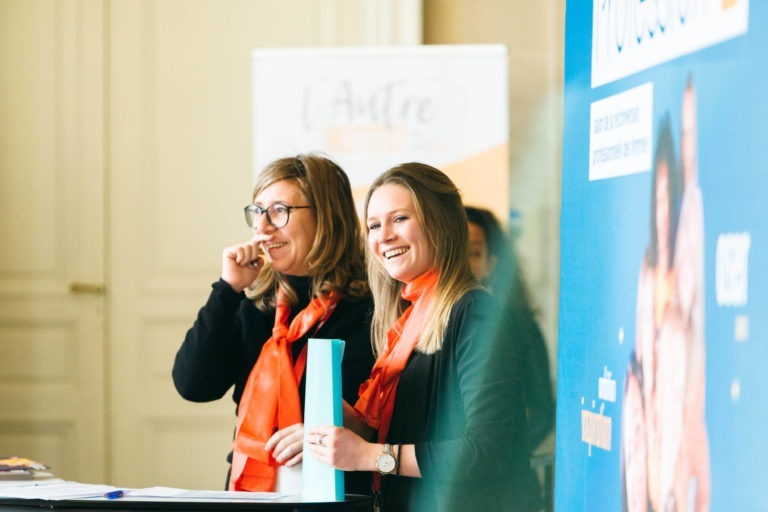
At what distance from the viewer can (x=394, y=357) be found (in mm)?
671

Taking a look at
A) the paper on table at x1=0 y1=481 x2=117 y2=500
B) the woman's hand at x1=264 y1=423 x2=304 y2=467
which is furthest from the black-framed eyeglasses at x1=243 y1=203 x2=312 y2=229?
the paper on table at x1=0 y1=481 x2=117 y2=500

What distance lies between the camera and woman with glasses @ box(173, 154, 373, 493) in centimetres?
102

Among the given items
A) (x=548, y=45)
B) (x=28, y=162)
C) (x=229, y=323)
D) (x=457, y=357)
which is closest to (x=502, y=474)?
(x=457, y=357)

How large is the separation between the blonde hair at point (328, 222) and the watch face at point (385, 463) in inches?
13.6

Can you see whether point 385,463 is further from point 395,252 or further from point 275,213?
point 275,213

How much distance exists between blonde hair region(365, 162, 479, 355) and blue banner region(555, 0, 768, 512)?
3.4 inches

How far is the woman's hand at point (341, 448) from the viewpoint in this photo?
75 cm

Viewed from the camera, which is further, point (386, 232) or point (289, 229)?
point (289, 229)

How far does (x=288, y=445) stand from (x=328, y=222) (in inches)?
9.2

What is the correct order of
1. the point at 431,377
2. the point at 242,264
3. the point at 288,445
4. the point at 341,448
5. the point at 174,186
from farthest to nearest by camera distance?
1. the point at 174,186
2. the point at 242,264
3. the point at 288,445
4. the point at 341,448
5. the point at 431,377

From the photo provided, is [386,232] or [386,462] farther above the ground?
[386,232]

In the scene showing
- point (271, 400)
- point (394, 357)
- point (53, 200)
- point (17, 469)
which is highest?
point (53, 200)

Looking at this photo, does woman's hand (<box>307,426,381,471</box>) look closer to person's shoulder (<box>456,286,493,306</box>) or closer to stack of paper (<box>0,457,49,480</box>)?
person's shoulder (<box>456,286,493,306</box>)

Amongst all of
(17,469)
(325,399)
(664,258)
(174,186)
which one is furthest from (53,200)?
(664,258)
